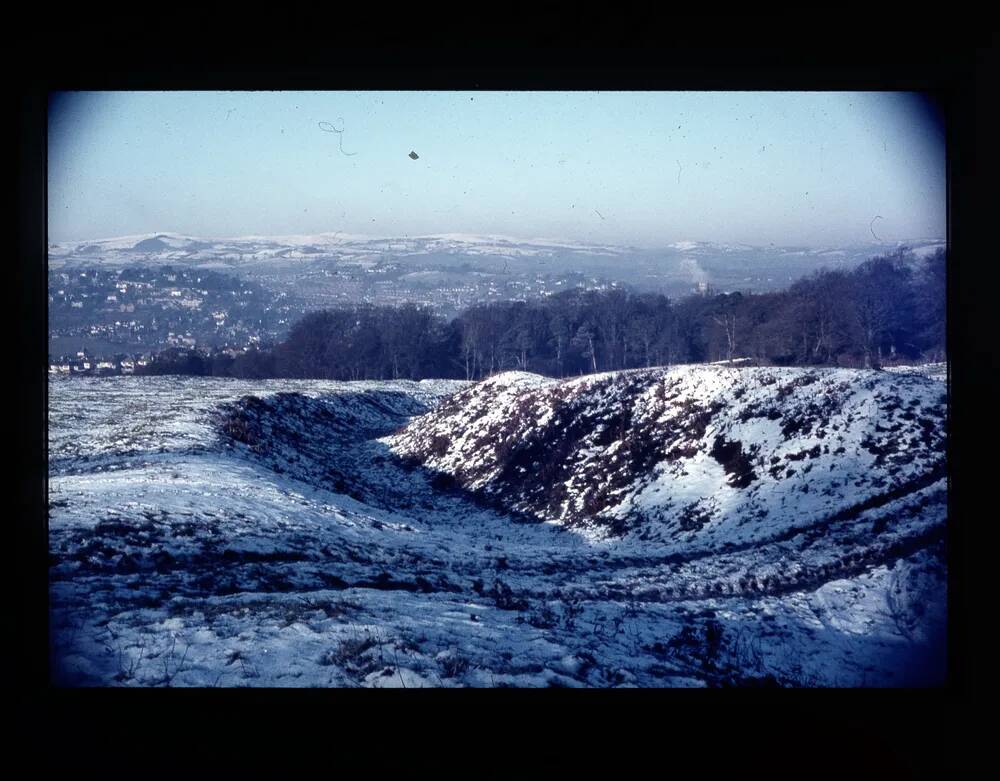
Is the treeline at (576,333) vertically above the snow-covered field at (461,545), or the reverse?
the treeline at (576,333)

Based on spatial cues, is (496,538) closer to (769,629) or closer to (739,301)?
(769,629)

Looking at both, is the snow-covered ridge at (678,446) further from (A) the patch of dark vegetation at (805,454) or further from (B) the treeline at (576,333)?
(B) the treeline at (576,333)

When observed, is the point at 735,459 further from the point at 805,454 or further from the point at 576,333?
the point at 576,333

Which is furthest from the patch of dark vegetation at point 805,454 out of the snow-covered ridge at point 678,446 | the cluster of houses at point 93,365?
the cluster of houses at point 93,365

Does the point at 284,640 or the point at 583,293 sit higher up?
the point at 583,293

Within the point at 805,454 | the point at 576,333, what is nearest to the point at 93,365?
the point at 576,333
